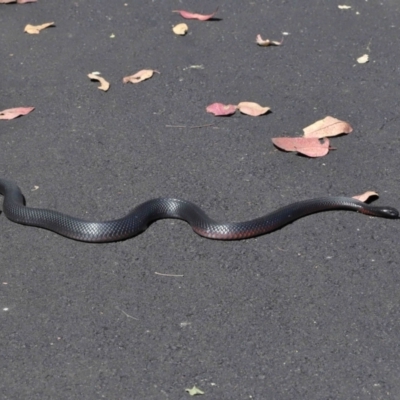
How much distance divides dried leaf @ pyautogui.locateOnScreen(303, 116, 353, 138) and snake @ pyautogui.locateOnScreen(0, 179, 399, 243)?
967mm

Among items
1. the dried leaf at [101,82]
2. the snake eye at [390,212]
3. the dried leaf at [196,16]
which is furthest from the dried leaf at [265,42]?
the snake eye at [390,212]

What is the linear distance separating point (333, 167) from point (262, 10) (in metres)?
2.90

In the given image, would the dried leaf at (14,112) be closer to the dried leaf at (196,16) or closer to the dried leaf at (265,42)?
the dried leaf at (196,16)

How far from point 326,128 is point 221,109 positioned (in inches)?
36.4

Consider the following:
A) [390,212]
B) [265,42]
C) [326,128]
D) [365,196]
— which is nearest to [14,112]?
[265,42]

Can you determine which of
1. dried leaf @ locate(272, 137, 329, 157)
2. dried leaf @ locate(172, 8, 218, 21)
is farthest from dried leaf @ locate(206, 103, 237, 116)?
dried leaf @ locate(172, 8, 218, 21)

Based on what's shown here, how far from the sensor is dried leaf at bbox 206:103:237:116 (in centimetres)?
788

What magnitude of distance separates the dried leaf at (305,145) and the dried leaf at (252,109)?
48cm

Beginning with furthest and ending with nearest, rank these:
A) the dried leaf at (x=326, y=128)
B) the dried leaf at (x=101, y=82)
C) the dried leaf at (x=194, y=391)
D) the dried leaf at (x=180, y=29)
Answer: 1. the dried leaf at (x=180, y=29)
2. the dried leaf at (x=101, y=82)
3. the dried leaf at (x=326, y=128)
4. the dried leaf at (x=194, y=391)

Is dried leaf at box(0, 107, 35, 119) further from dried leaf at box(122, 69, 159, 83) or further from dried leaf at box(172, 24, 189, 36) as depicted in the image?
dried leaf at box(172, 24, 189, 36)

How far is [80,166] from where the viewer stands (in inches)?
287

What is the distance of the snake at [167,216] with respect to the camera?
634 cm

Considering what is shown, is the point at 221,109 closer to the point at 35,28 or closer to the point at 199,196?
the point at 199,196

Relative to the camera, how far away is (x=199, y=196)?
22.6ft
